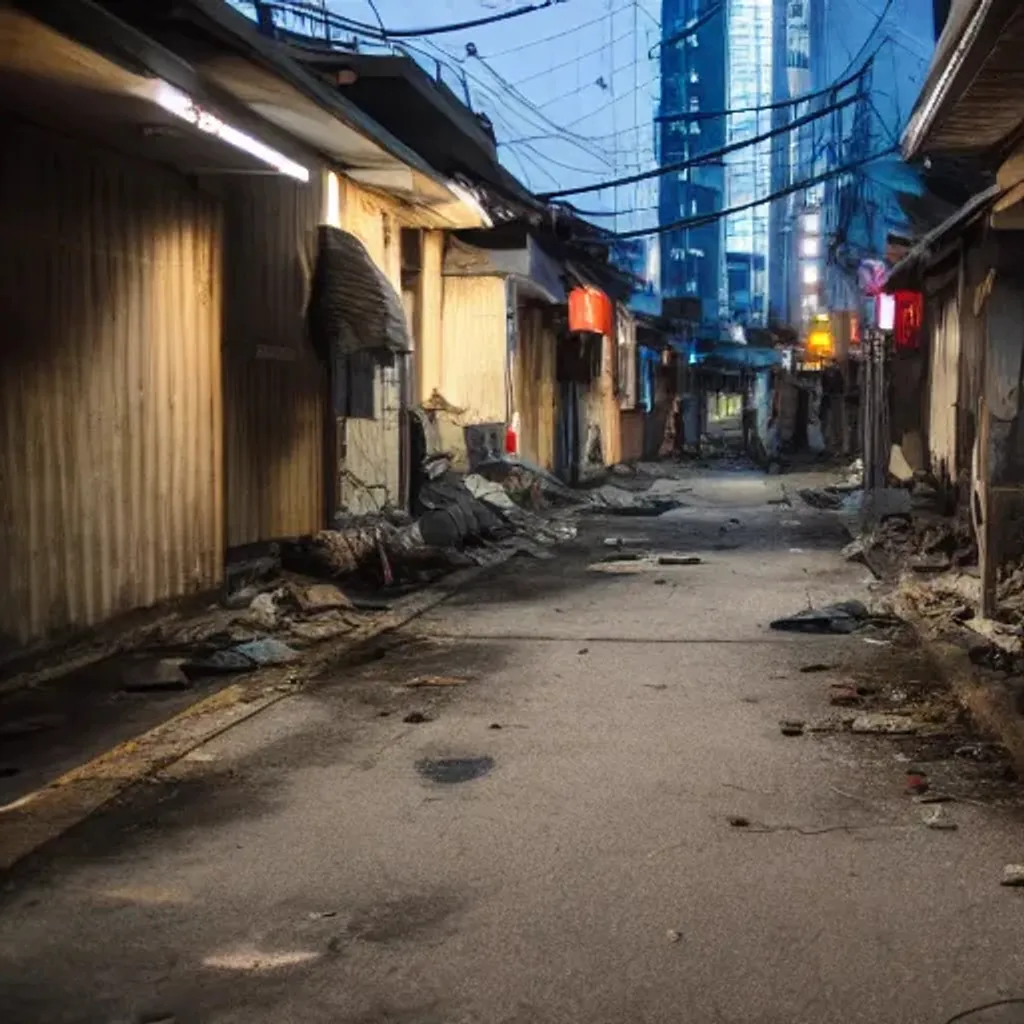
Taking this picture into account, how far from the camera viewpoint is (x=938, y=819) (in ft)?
18.9

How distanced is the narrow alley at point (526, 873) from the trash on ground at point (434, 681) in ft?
0.12

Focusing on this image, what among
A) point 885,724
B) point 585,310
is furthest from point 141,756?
point 585,310

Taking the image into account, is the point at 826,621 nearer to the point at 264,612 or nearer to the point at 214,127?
the point at 264,612

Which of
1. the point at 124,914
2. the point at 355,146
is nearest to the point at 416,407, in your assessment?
the point at 355,146

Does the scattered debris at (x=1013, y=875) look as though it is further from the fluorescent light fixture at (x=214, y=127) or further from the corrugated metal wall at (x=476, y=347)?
the corrugated metal wall at (x=476, y=347)

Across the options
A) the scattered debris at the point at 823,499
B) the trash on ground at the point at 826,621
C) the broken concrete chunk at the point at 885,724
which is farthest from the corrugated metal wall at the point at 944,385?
the broken concrete chunk at the point at 885,724

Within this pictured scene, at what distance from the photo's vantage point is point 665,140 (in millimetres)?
77500

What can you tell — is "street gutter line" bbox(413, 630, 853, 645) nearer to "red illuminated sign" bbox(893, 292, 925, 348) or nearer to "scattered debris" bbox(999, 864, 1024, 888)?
"scattered debris" bbox(999, 864, 1024, 888)

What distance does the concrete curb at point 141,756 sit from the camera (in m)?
5.64

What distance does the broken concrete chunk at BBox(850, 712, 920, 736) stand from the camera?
7.45 metres

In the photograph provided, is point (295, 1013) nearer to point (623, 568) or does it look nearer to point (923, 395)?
point (623, 568)

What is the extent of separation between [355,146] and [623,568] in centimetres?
624

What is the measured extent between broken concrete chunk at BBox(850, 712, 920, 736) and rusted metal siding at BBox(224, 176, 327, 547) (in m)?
6.53

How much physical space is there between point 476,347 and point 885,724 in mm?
14925
